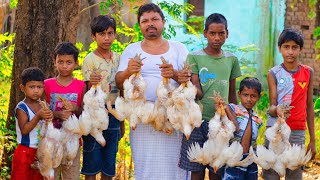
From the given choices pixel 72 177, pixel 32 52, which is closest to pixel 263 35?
pixel 32 52

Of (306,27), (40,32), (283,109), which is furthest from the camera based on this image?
(306,27)

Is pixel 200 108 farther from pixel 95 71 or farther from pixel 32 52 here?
pixel 32 52

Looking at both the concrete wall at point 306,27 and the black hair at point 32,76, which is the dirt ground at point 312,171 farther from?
the concrete wall at point 306,27

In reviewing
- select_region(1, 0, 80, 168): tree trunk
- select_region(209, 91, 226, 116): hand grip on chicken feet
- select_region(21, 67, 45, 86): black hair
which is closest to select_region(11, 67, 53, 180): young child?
select_region(21, 67, 45, 86): black hair

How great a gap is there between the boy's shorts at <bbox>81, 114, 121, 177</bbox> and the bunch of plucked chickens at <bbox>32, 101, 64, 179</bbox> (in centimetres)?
32

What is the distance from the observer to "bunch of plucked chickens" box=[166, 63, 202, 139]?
14.6 feet

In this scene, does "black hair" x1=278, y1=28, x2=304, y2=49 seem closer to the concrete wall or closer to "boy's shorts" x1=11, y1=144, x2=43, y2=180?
"boy's shorts" x1=11, y1=144, x2=43, y2=180

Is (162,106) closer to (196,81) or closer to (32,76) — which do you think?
(196,81)

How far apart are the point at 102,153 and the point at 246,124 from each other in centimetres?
121

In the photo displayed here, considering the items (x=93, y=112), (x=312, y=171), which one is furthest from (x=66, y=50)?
(x=312, y=171)

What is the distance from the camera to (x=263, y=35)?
13305 millimetres

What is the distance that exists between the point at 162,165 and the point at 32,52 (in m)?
1.84

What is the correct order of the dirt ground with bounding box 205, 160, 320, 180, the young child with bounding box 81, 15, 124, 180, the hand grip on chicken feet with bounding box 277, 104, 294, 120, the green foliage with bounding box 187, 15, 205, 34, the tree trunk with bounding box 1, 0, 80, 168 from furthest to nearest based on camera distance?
the green foliage with bounding box 187, 15, 205, 34, the dirt ground with bounding box 205, 160, 320, 180, the tree trunk with bounding box 1, 0, 80, 168, the young child with bounding box 81, 15, 124, 180, the hand grip on chicken feet with bounding box 277, 104, 294, 120

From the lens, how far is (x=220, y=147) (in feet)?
14.8
